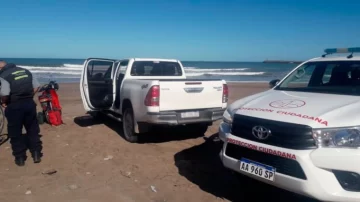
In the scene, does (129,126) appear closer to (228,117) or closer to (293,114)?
(228,117)

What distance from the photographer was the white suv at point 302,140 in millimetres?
3041

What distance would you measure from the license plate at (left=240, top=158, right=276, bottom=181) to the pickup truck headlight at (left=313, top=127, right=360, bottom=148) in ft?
1.89

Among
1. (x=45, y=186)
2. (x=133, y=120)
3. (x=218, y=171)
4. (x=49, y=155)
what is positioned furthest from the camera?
(x=133, y=120)

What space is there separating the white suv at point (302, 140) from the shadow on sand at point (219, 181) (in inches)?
27.2

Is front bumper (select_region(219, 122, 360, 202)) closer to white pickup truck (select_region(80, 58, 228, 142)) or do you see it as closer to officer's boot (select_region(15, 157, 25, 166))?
white pickup truck (select_region(80, 58, 228, 142))

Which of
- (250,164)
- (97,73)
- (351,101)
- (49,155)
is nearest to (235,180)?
(250,164)

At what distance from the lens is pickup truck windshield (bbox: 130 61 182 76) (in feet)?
25.1

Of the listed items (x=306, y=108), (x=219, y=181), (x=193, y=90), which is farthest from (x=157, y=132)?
(x=306, y=108)

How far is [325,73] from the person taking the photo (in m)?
4.93

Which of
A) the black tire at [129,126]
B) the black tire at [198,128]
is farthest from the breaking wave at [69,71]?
the black tire at [129,126]

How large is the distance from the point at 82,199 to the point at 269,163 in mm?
2375

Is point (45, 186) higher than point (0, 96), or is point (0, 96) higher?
point (0, 96)

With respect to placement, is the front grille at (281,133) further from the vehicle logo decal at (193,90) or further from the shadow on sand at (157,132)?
the shadow on sand at (157,132)

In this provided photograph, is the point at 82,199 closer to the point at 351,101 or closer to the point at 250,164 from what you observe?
the point at 250,164
